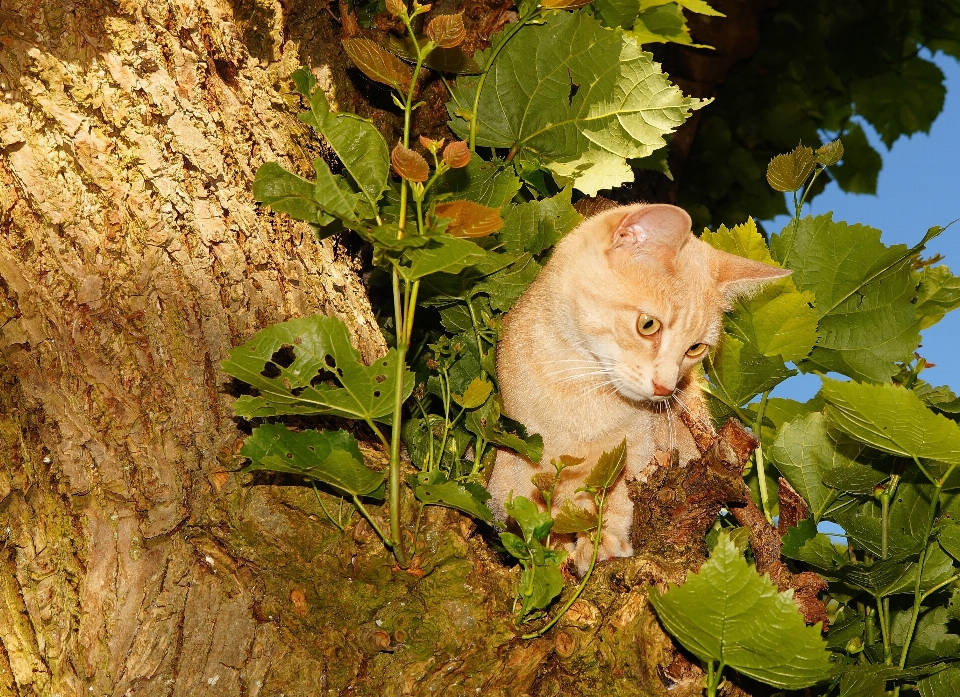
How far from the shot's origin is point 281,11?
2004 mm

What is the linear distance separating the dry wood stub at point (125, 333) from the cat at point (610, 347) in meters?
0.62

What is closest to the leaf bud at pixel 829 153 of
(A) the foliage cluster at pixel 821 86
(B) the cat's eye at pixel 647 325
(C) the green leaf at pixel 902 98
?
(B) the cat's eye at pixel 647 325

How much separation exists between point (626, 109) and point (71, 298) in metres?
1.29

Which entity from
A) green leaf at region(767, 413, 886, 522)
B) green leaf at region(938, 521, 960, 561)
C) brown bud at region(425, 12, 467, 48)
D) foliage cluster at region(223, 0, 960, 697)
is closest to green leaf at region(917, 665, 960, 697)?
foliage cluster at region(223, 0, 960, 697)

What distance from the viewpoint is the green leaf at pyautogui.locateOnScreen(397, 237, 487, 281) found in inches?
54.9

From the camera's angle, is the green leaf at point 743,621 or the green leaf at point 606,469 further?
the green leaf at point 606,469

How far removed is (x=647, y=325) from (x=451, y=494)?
2.88 feet

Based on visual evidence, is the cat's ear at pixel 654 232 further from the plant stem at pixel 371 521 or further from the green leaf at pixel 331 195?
the plant stem at pixel 371 521

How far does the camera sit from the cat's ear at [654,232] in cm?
208

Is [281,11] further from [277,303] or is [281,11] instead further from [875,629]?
[875,629]

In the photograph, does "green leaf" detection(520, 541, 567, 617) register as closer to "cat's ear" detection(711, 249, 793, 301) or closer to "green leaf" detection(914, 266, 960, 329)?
"cat's ear" detection(711, 249, 793, 301)

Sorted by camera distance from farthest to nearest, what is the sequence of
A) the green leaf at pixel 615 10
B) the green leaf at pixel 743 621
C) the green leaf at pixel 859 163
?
the green leaf at pixel 859 163, the green leaf at pixel 615 10, the green leaf at pixel 743 621

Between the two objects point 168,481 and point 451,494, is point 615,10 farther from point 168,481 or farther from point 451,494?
point 168,481

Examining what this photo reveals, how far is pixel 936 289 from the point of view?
6.88ft
